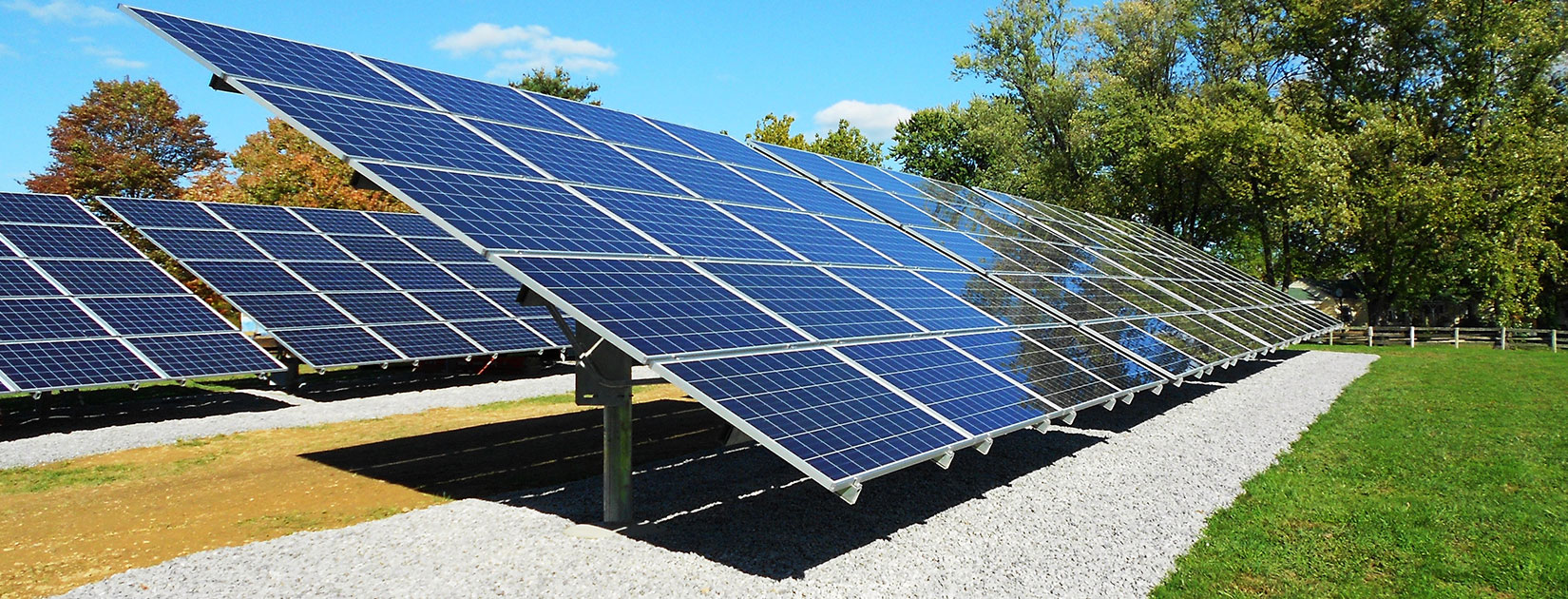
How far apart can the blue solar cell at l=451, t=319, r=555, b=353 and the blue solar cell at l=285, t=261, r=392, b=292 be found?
2502mm

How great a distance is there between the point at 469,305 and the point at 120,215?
8.11 m

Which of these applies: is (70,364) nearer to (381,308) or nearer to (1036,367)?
(381,308)

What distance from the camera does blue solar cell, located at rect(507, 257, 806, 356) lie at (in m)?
9.05

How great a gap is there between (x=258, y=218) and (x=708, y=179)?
53.2ft

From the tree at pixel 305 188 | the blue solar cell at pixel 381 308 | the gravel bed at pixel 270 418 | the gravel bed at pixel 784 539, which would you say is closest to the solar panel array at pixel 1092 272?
the gravel bed at pixel 784 539

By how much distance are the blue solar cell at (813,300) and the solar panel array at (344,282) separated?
1224 centimetres

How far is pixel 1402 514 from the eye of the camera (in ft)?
37.8

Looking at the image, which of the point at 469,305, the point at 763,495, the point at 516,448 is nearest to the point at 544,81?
the point at 469,305

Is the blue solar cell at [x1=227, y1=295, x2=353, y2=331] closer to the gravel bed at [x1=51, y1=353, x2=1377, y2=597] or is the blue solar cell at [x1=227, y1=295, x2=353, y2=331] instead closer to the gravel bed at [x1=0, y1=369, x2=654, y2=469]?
the gravel bed at [x1=0, y1=369, x2=654, y2=469]

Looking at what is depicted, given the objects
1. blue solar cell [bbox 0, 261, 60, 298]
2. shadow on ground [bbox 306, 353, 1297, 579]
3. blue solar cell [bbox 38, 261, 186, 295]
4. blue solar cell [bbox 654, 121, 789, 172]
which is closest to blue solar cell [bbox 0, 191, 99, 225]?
blue solar cell [bbox 38, 261, 186, 295]

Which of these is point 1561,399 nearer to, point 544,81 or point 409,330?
point 409,330

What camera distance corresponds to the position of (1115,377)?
1431cm

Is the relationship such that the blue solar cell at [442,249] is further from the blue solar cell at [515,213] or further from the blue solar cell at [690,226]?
the blue solar cell at [515,213]

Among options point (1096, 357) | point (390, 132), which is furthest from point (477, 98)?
point (1096, 357)
